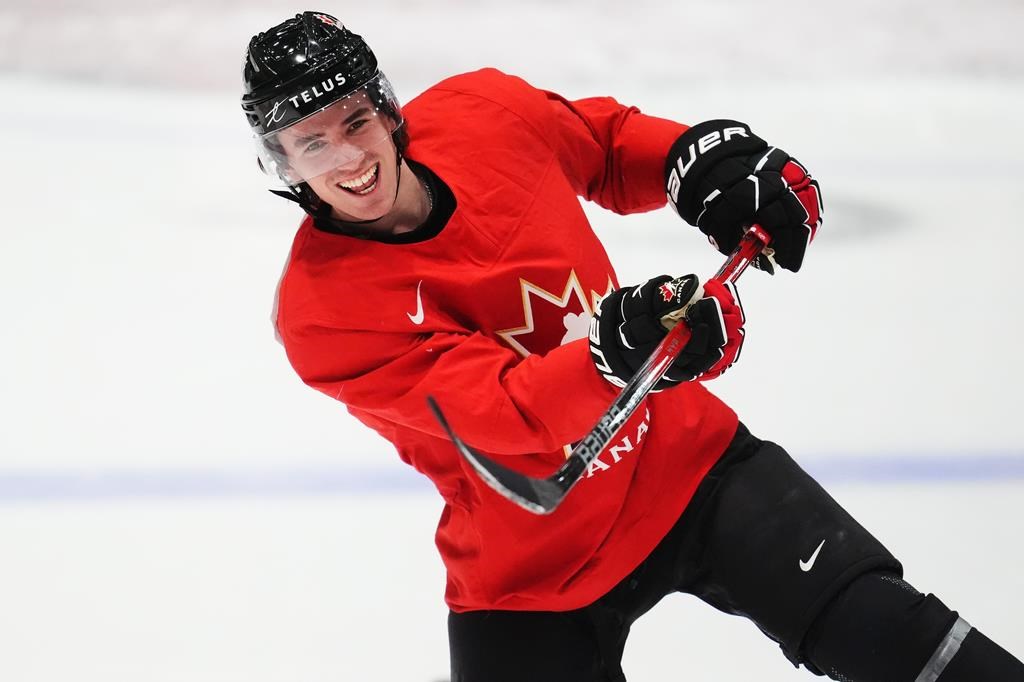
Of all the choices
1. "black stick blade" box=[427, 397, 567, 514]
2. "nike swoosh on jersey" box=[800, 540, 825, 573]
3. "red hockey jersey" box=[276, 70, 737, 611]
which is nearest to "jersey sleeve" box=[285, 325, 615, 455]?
"red hockey jersey" box=[276, 70, 737, 611]

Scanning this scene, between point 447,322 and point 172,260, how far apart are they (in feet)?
7.46

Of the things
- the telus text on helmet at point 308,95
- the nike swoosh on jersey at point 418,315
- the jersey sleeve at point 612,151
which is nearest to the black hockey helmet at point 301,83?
the telus text on helmet at point 308,95

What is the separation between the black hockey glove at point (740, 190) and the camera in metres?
1.96

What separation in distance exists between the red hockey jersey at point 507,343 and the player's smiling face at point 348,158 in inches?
2.4

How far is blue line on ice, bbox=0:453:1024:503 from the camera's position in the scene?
2.84 meters

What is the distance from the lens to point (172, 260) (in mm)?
3877

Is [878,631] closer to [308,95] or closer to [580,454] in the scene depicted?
[580,454]

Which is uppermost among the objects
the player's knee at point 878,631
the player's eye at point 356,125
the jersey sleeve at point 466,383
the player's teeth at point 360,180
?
the player's eye at point 356,125

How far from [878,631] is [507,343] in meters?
0.67

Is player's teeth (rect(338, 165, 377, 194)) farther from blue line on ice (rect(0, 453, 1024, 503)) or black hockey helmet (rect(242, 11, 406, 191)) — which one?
blue line on ice (rect(0, 453, 1024, 503))

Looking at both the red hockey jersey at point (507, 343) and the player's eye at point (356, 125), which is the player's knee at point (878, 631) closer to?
the red hockey jersey at point (507, 343)

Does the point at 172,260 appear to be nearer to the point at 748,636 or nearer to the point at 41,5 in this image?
the point at 41,5

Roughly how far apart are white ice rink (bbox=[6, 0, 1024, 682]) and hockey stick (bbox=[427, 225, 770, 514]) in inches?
36.1

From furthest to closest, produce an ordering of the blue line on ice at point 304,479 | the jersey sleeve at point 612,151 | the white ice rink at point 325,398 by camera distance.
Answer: the blue line on ice at point 304,479 → the white ice rink at point 325,398 → the jersey sleeve at point 612,151
